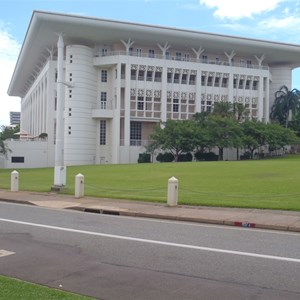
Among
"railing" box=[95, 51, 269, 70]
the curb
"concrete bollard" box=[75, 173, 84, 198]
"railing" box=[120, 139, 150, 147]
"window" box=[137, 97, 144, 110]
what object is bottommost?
the curb

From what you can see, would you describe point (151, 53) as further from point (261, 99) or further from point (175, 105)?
point (261, 99)

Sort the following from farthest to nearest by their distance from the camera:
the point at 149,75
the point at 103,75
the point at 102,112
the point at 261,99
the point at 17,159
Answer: the point at 261,99 → the point at 103,75 → the point at 17,159 → the point at 149,75 → the point at 102,112

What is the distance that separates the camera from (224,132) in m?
60.9

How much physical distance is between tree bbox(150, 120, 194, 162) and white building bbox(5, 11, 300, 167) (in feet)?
22.5

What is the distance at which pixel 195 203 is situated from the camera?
17891 millimetres

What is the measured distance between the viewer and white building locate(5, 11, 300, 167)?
64500 mm

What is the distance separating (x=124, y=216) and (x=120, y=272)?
8233 millimetres

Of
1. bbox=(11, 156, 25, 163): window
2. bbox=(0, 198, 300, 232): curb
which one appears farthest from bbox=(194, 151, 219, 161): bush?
bbox=(0, 198, 300, 232): curb

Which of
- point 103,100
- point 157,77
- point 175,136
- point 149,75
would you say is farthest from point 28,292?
point 103,100

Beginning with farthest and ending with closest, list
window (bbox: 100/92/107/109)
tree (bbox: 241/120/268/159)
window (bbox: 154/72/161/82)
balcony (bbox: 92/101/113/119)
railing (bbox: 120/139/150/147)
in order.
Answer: window (bbox: 100/92/107/109) < window (bbox: 154/72/161/82) < railing (bbox: 120/139/150/147) < balcony (bbox: 92/101/113/119) < tree (bbox: 241/120/268/159)

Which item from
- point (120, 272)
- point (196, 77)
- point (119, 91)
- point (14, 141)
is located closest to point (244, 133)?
point (196, 77)

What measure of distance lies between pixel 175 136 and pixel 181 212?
4375cm

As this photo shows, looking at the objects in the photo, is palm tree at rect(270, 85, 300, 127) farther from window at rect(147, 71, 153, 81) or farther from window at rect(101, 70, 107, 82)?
window at rect(101, 70, 107, 82)

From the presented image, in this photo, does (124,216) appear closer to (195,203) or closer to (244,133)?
(195,203)
